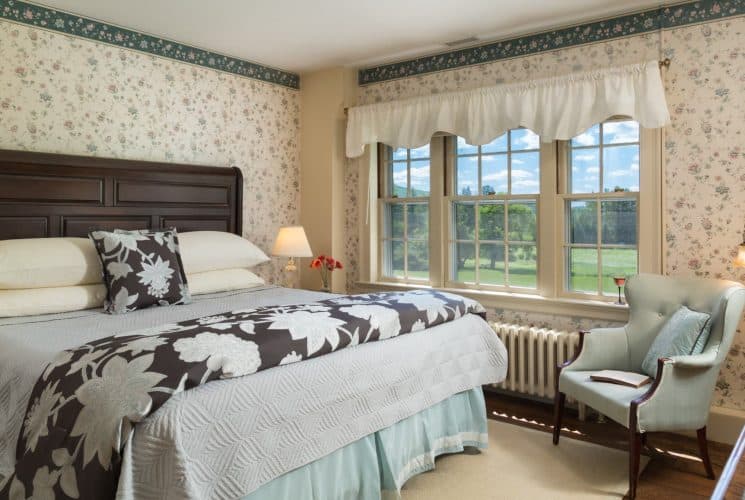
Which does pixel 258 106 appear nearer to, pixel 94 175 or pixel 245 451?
pixel 94 175

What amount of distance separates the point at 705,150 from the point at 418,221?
2067 mm

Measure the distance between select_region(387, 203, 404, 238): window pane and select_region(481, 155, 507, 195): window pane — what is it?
774 millimetres

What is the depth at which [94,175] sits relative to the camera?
138 inches

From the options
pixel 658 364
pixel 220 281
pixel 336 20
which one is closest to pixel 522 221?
pixel 658 364

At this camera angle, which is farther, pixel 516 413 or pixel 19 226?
pixel 516 413

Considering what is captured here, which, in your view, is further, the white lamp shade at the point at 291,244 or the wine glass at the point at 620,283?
the white lamp shade at the point at 291,244

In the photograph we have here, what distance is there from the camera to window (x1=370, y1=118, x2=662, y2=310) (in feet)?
11.7

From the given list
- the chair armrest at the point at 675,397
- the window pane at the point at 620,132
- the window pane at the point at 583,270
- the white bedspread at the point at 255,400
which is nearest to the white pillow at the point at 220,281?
the white bedspread at the point at 255,400

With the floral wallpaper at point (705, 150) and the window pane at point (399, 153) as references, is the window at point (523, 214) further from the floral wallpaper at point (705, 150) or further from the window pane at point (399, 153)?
the floral wallpaper at point (705, 150)

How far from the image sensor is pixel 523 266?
4.02 m

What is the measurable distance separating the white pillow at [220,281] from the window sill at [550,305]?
1445 mm

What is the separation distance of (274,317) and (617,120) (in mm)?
2530

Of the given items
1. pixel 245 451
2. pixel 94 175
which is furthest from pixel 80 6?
pixel 245 451

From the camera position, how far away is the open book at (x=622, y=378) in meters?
2.81
